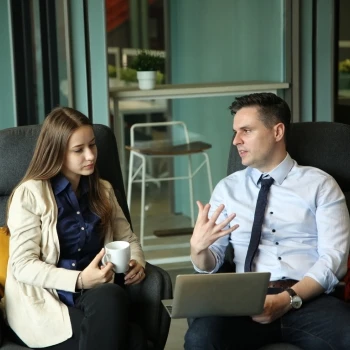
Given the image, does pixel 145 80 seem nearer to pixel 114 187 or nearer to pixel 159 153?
pixel 159 153

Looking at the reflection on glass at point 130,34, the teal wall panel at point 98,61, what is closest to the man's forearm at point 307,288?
the teal wall panel at point 98,61

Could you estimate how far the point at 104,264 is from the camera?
254 cm

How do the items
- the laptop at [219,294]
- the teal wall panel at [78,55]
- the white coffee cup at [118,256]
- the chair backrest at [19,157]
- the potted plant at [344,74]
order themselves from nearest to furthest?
the laptop at [219,294] < the white coffee cup at [118,256] < the chair backrest at [19,157] < the teal wall panel at [78,55] < the potted plant at [344,74]

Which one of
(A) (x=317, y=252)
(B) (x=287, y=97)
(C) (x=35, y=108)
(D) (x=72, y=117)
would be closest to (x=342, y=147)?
(A) (x=317, y=252)

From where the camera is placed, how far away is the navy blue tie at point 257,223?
275cm

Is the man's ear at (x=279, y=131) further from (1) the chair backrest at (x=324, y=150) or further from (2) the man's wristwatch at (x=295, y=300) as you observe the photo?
(2) the man's wristwatch at (x=295, y=300)

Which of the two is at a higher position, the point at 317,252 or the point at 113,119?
the point at 113,119

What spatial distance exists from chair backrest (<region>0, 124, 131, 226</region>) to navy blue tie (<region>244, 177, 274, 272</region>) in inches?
21.7

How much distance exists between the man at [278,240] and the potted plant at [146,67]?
1.66 metres

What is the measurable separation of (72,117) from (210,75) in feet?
6.43

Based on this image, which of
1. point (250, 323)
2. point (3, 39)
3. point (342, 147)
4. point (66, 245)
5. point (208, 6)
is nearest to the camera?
point (250, 323)

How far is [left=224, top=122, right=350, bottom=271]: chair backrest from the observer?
3021 millimetres

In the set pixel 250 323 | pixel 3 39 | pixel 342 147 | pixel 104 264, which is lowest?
pixel 250 323

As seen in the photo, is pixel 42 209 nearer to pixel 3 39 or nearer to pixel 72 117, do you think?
pixel 72 117
